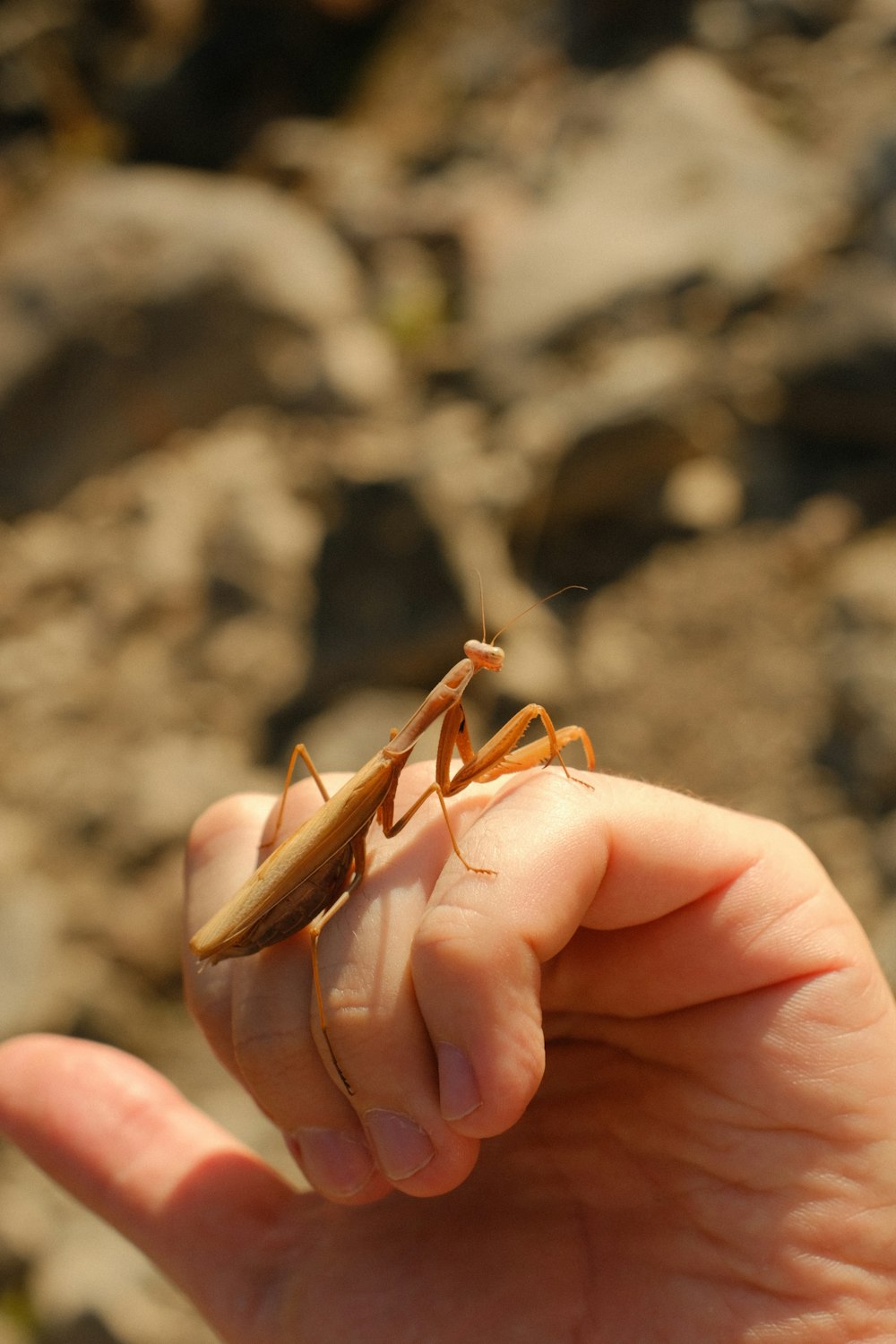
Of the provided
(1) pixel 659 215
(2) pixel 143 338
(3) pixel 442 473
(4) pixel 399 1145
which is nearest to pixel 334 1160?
(4) pixel 399 1145

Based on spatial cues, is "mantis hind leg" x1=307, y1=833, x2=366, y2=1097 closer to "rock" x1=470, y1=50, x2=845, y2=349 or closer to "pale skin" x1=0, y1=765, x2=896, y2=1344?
"pale skin" x1=0, y1=765, x2=896, y2=1344

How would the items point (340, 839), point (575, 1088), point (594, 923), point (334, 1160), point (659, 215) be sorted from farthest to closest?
1. point (659, 215)
2. point (575, 1088)
3. point (340, 839)
4. point (594, 923)
5. point (334, 1160)

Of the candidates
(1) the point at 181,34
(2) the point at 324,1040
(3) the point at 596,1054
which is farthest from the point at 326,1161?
(1) the point at 181,34

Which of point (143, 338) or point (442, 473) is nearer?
point (442, 473)

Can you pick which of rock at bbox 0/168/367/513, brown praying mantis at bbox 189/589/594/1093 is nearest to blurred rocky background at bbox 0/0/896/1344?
rock at bbox 0/168/367/513

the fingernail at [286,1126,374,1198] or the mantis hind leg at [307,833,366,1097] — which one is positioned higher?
the mantis hind leg at [307,833,366,1097]

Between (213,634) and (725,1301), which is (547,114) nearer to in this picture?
(213,634)

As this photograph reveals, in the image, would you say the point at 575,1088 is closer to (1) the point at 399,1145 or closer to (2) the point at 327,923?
(1) the point at 399,1145

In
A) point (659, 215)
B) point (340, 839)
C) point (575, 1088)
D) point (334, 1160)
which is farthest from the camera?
point (659, 215)
